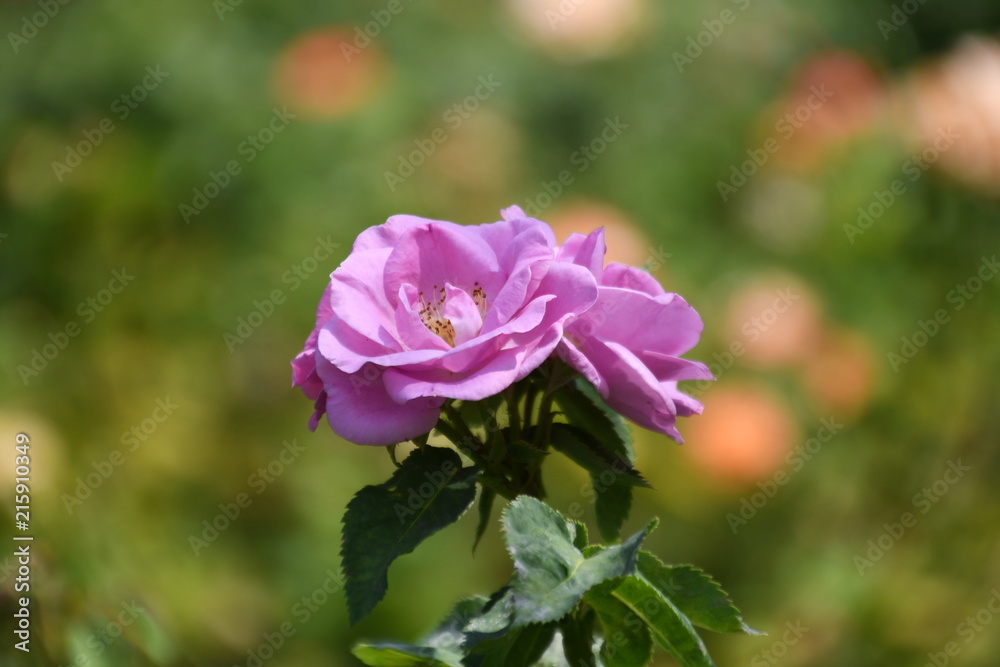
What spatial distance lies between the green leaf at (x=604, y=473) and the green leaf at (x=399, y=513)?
6 cm

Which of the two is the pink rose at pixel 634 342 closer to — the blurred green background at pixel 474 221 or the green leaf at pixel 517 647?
the green leaf at pixel 517 647

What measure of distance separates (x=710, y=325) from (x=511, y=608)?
4.94 ft

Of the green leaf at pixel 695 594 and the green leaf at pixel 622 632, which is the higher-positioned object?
the green leaf at pixel 695 594

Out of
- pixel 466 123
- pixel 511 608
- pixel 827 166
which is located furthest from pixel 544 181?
pixel 511 608

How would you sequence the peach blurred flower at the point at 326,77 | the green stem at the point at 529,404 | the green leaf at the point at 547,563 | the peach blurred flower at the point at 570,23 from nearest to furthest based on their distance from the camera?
the green leaf at the point at 547,563, the green stem at the point at 529,404, the peach blurred flower at the point at 326,77, the peach blurred flower at the point at 570,23

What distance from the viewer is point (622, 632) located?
21.6 inches

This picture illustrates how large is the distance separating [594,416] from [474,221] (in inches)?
55.8

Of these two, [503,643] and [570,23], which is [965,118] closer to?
[570,23]

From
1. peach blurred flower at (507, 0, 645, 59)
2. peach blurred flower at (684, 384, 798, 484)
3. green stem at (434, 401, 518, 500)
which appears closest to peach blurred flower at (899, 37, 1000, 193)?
peach blurred flower at (684, 384, 798, 484)

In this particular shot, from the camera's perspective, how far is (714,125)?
2309 mm

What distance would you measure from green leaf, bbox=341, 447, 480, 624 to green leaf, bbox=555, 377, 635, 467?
0.08 meters

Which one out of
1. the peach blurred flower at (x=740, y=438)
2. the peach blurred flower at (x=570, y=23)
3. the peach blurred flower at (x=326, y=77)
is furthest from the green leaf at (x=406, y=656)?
the peach blurred flower at (x=570, y=23)

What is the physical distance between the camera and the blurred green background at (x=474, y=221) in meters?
1.70

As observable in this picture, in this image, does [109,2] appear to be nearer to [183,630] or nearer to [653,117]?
[653,117]
